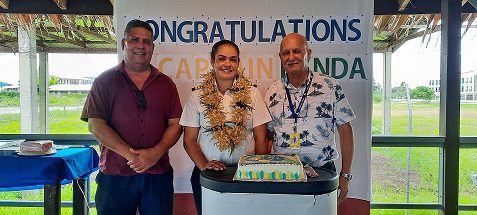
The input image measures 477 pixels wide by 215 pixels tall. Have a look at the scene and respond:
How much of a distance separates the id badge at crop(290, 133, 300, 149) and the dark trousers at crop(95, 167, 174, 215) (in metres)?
0.79

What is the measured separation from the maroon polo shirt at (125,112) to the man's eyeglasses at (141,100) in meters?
0.01

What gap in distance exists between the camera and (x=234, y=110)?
2191mm

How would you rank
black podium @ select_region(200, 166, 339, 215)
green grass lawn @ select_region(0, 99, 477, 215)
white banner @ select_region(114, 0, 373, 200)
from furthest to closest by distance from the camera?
1. green grass lawn @ select_region(0, 99, 477, 215)
2. white banner @ select_region(114, 0, 373, 200)
3. black podium @ select_region(200, 166, 339, 215)

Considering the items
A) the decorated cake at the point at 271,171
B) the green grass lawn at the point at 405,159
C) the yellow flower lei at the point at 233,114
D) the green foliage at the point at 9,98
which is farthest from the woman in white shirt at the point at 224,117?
the green foliage at the point at 9,98

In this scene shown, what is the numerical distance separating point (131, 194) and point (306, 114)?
112 centimetres

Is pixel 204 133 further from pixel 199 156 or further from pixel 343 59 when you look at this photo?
pixel 343 59

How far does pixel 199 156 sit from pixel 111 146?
49 centimetres

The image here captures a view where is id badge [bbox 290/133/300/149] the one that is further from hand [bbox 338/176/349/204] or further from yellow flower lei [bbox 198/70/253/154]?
hand [bbox 338/176/349/204]

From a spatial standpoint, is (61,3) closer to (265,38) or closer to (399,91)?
(265,38)

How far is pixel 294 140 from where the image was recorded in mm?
2238

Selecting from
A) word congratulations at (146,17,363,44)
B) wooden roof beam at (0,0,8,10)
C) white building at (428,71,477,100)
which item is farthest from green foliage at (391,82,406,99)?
wooden roof beam at (0,0,8,10)

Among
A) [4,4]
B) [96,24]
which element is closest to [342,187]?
[96,24]

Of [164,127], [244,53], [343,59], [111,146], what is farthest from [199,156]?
[343,59]

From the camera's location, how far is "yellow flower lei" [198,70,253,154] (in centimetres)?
219
